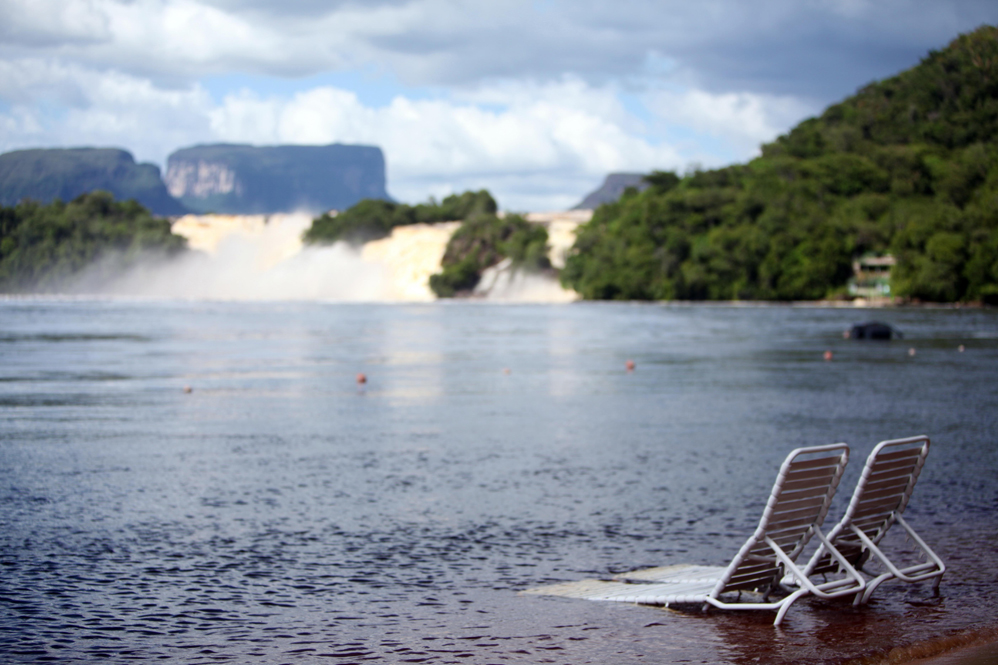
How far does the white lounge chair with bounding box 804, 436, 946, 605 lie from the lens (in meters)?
7.83

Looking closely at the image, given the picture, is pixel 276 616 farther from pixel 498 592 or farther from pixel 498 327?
pixel 498 327

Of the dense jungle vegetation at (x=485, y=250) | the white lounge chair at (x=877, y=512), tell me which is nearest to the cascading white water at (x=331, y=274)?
the dense jungle vegetation at (x=485, y=250)

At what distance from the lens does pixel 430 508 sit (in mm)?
12297

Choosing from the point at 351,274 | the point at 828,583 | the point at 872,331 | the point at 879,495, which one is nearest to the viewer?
the point at 828,583

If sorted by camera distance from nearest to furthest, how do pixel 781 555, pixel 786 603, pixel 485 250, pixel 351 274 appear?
pixel 781 555
pixel 786 603
pixel 485 250
pixel 351 274

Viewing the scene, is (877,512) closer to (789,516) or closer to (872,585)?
(872,585)

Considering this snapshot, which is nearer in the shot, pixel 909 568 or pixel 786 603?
pixel 786 603

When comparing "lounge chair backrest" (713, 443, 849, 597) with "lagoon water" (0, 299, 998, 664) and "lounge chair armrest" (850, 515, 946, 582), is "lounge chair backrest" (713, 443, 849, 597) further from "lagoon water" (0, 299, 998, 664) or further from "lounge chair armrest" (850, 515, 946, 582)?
"lounge chair armrest" (850, 515, 946, 582)

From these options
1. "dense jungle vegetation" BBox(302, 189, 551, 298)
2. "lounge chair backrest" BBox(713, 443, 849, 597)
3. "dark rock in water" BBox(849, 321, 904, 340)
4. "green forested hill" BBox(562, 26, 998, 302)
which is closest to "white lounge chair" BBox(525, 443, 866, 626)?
"lounge chair backrest" BBox(713, 443, 849, 597)

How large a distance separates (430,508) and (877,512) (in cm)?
563

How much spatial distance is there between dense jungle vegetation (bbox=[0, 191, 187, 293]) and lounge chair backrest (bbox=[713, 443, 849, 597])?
193 meters

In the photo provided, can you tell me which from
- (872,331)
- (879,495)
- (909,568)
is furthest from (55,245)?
(879,495)

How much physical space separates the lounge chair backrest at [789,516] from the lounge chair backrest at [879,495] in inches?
13.3

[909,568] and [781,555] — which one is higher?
[781,555]
